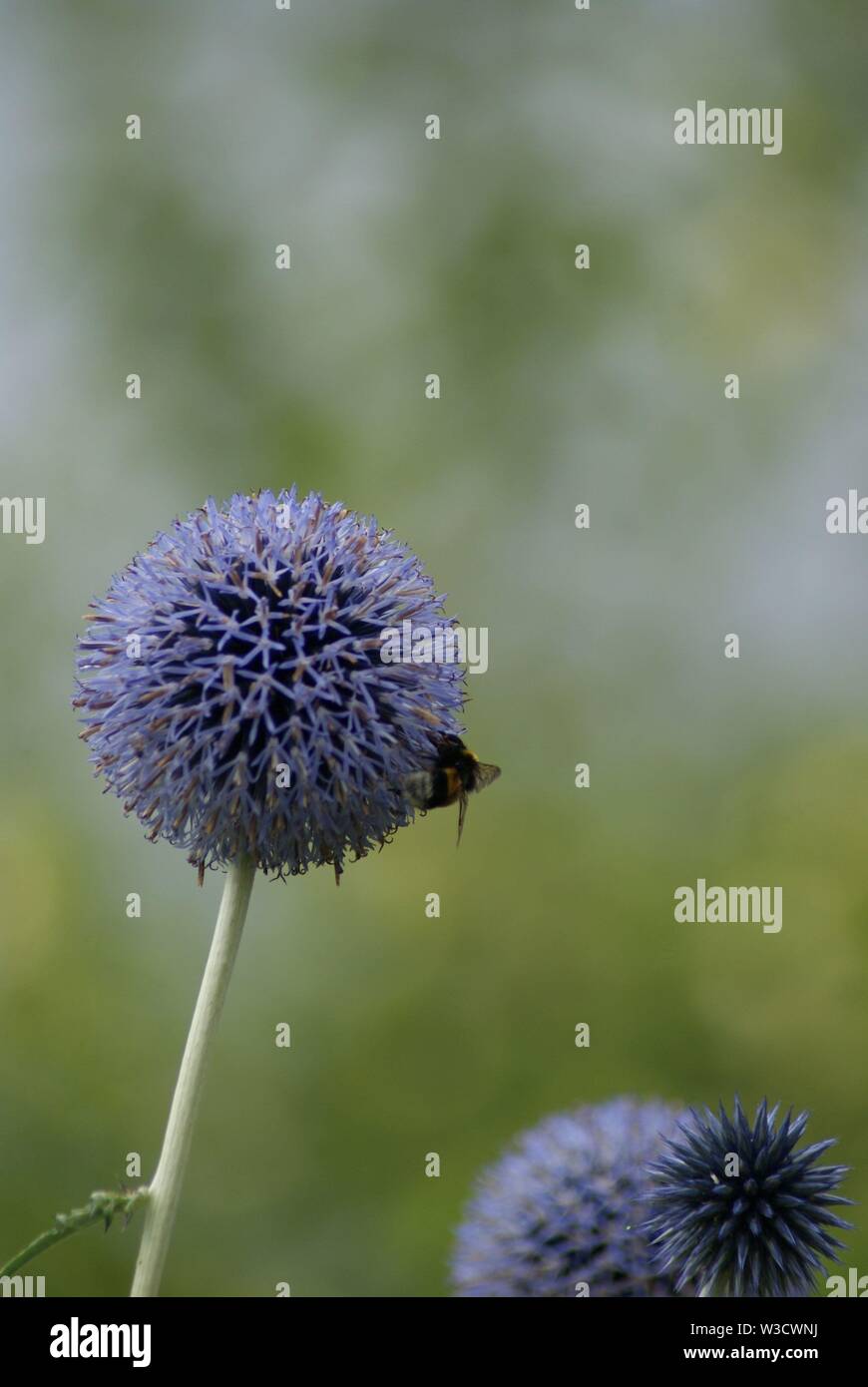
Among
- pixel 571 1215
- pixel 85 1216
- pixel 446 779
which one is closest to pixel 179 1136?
pixel 85 1216

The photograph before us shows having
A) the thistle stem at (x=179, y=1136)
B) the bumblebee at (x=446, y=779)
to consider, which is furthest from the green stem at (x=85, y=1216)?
the bumblebee at (x=446, y=779)

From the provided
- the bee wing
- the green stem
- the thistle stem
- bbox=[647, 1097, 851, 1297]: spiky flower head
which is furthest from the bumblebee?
the green stem

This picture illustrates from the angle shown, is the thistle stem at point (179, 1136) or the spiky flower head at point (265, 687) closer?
the thistle stem at point (179, 1136)

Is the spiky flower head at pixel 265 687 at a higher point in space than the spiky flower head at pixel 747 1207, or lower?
higher

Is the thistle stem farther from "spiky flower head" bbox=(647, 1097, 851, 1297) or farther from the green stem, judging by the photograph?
"spiky flower head" bbox=(647, 1097, 851, 1297)

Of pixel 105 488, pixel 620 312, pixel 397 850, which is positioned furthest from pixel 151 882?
pixel 620 312

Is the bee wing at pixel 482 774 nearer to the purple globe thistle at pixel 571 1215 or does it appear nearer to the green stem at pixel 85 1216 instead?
the purple globe thistle at pixel 571 1215

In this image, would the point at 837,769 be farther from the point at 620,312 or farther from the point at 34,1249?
the point at 34,1249
